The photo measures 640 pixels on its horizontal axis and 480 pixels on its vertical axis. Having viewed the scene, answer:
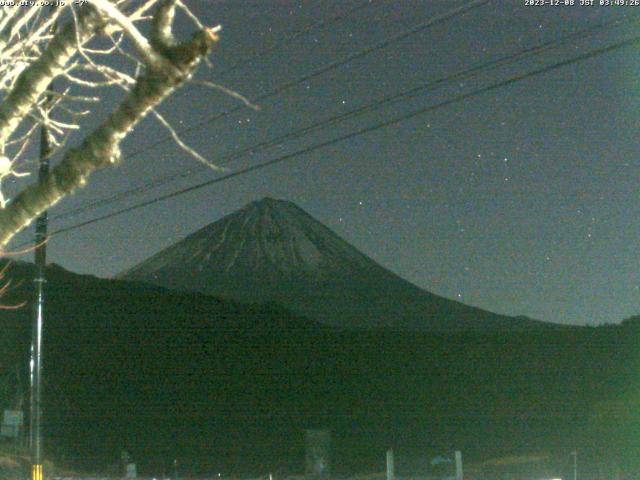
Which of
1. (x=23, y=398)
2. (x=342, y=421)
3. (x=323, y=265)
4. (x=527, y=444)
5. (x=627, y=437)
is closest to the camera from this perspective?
(x=627, y=437)

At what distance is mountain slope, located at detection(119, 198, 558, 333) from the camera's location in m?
99.0

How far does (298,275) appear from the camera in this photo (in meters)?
112

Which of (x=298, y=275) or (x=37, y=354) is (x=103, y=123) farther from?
(x=298, y=275)

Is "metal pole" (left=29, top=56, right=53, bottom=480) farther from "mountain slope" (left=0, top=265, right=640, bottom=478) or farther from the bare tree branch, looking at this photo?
"mountain slope" (left=0, top=265, right=640, bottom=478)

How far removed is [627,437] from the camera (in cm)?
3406

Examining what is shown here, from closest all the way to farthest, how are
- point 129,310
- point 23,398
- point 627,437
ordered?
point 627,437 < point 23,398 < point 129,310

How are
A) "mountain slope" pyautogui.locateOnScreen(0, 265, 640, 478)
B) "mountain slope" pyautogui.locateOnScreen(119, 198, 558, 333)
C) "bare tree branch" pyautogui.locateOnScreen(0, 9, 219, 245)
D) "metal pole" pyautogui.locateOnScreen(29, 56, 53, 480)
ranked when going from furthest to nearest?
"mountain slope" pyautogui.locateOnScreen(119, 198, 558, 333) → "mountain slope" pyautogui.locateOnScreen(0, 265, 640, 478) → "metal pole" pyautogui.locateOnScreen(29, 56, 53, 480) → "bare tree branch" pyautogui.locateOnScreen(0, 9, 219, 245)

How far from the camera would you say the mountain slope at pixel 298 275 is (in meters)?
99.0

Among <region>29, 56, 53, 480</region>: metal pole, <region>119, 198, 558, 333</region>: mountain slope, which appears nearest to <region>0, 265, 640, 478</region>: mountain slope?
<region>29, 56, 53, 480</region>: metal pole

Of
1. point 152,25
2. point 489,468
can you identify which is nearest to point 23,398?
point 489,468

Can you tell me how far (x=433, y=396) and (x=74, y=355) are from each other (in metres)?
20.3

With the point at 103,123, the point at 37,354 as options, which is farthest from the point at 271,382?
the point at 103,123

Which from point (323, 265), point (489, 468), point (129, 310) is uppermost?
point (323, 265)

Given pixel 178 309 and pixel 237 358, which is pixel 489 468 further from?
pixel 178 309
